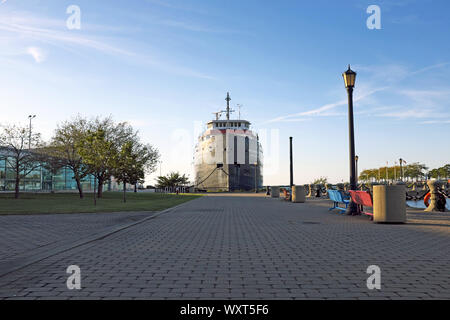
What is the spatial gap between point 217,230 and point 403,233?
4467 millimetres

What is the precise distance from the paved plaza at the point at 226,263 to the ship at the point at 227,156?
47.2 metres

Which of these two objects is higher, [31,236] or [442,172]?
[442,172]

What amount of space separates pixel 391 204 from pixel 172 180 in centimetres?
5566

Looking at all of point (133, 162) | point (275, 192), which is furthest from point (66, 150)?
point (275, 192)

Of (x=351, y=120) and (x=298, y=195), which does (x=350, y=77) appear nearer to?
(x=351, y=120)

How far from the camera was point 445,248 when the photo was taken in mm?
6590

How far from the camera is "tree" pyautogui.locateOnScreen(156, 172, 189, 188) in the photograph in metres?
64.4

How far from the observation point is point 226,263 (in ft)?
17.9

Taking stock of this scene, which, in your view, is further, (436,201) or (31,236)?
(436,201)

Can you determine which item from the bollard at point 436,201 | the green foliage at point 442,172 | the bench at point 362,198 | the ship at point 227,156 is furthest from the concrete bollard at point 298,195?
the green foliage at point 442,172

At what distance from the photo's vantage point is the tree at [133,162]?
28.4m
